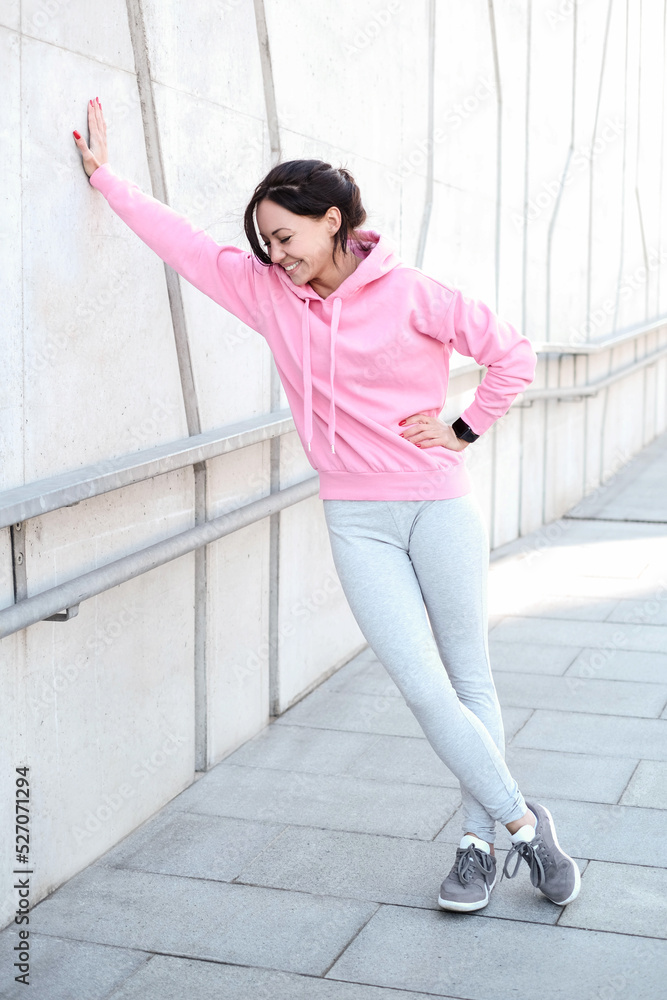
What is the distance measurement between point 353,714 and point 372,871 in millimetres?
1265

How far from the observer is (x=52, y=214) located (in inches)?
111

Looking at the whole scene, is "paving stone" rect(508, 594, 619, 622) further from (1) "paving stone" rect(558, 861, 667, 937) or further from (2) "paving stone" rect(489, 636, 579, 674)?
(1) "paving stone" rect(558, 861, 667, 937)

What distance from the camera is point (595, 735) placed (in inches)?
160

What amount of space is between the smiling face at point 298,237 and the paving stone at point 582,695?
2268 mm

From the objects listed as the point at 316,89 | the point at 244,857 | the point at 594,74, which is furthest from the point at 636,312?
the point at 244,857

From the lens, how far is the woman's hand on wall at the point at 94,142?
2.92 metres

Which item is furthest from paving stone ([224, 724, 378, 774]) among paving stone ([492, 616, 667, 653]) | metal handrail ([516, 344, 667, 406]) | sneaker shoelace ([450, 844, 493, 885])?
metal handrail ([516, 344, 667, 406])

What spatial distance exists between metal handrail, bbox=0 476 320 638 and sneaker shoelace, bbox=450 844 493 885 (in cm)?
105

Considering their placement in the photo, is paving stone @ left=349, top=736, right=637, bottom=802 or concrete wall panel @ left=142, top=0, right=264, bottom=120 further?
paving stone @ left=349, top=736, right=637, bottom=802

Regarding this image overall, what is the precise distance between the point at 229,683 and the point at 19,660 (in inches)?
47.8

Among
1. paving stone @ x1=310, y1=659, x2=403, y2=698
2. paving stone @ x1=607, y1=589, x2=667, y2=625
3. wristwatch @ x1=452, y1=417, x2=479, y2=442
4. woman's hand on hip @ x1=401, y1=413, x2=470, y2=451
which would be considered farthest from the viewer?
paving stone @ x1=607, y1=589, x2=667, y2=625

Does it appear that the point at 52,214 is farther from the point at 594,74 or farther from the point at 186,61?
the point at 594,74

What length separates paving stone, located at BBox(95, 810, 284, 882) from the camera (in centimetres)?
314

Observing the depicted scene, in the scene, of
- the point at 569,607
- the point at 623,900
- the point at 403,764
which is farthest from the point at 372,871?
the point at 569,607
